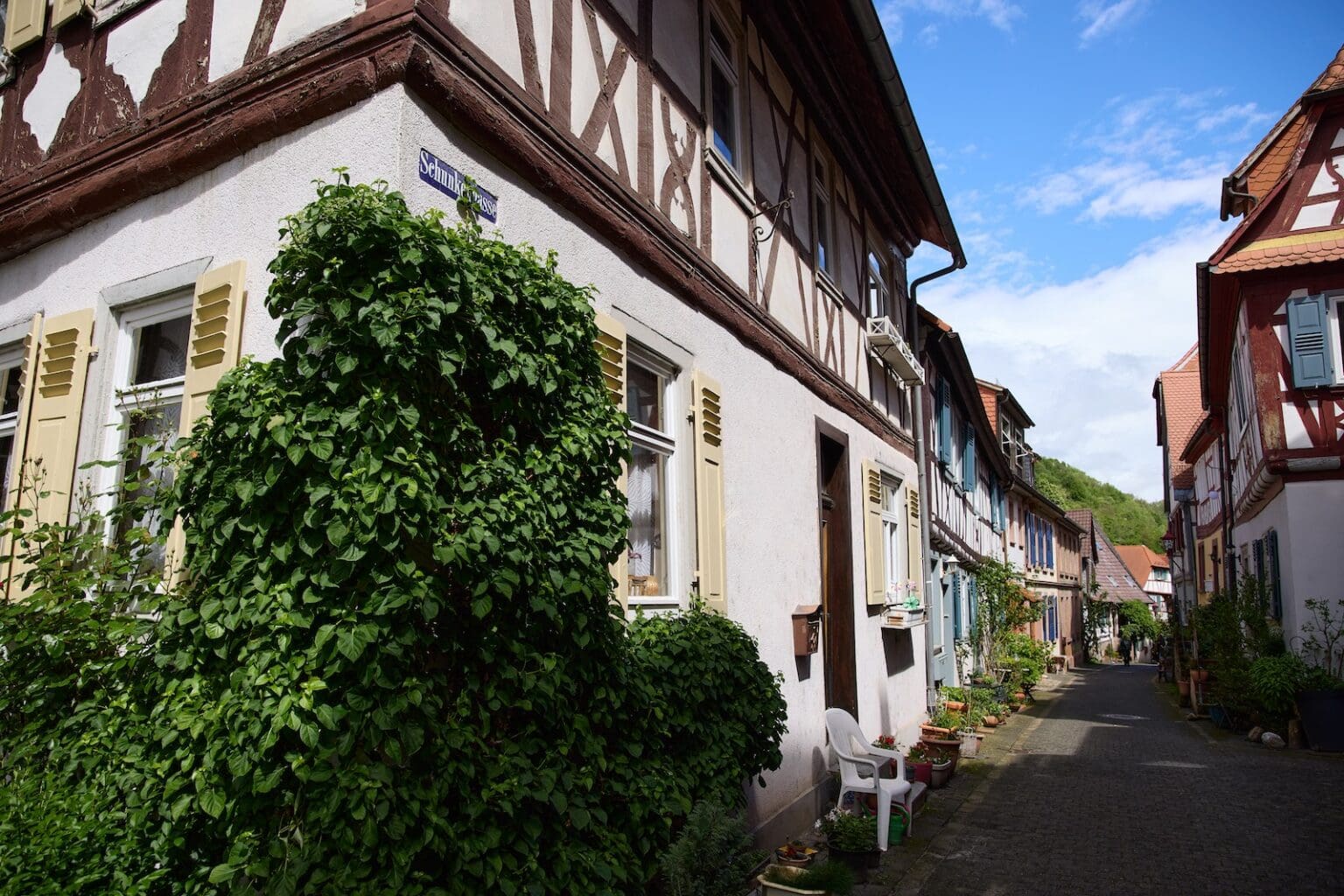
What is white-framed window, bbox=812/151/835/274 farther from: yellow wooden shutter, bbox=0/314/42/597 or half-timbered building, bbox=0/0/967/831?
yellow wooden shutter, bbox=0/314/42/597

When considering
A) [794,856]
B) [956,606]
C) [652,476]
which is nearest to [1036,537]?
[956,606]

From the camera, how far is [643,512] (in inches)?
204

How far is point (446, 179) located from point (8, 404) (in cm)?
317

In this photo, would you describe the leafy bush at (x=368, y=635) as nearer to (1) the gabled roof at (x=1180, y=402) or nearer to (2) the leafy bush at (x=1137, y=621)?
(1) the gabled roof at (x=1180, y=402)

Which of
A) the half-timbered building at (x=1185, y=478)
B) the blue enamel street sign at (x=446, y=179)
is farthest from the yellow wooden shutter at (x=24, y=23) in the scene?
the half-timbered building at (x=1185, y=478)

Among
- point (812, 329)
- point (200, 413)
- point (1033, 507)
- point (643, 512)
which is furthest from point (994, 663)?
point (1033, 507)

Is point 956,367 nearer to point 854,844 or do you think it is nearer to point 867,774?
point 867,774

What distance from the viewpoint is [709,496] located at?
5.49m

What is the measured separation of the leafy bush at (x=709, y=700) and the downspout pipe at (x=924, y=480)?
23.8ft

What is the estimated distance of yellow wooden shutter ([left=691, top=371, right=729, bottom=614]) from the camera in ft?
17.5

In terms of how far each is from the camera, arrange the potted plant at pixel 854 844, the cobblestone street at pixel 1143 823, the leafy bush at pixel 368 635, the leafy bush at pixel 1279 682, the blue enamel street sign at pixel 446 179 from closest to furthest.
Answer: the leafy bush at pixel 368 635 < the blue enamel street sign at pixel 446 179 < the potted plant at pixel 854 844 < the cobblestone street at pixel 1143 823 < the leafy bush at pixel 1279 682

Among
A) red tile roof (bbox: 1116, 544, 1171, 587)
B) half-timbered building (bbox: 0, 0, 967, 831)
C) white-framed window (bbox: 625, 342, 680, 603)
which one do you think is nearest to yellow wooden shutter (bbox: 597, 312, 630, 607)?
half-timbered building (bbox: 0, 0, 967, 831)

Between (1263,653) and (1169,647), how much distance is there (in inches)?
577

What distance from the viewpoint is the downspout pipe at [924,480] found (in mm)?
11883
